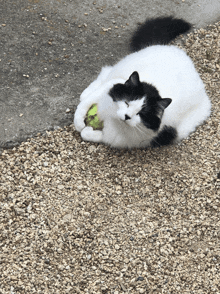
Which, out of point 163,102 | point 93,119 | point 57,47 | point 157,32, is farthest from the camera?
point 57,47

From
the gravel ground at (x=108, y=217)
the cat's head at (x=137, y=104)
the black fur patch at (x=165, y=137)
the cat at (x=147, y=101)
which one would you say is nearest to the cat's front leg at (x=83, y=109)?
the cat at (x=147, y=101)

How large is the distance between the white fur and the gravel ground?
0.17 metres

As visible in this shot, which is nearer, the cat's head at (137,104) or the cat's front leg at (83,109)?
the cat's head at (137,104)

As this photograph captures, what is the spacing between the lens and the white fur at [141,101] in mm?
3004

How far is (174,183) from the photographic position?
3229 mm

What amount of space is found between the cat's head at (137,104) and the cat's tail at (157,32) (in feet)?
4.57

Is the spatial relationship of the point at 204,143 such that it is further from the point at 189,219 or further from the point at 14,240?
the point at 14,240

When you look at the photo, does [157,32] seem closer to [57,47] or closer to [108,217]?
[57,47]

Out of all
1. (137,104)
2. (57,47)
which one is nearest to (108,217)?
(137,104)

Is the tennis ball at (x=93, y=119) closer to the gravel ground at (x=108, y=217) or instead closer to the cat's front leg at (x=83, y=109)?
the cat's front leg at (x=83, y=109)

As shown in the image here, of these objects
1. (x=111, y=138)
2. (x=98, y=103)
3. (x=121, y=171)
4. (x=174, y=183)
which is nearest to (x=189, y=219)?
(x=174, y=183)

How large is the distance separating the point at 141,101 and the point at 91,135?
86cm

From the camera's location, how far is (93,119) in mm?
3355

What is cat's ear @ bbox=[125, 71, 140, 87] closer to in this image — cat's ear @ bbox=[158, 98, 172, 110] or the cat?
the cat
